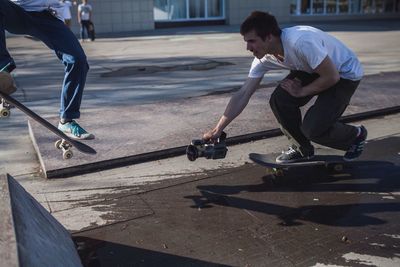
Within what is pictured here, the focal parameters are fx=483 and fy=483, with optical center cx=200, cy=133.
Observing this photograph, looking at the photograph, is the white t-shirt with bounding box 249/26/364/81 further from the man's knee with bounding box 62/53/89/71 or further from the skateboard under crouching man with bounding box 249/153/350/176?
the man's knee with bounding box 62/53/89/71

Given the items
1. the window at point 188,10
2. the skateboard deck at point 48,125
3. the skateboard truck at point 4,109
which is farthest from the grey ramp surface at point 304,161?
the window at point 188,10

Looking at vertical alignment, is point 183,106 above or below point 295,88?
below

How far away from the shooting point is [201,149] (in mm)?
4355

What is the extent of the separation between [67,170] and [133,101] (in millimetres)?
3383

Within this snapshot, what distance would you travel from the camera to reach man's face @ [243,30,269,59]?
3.97 meters

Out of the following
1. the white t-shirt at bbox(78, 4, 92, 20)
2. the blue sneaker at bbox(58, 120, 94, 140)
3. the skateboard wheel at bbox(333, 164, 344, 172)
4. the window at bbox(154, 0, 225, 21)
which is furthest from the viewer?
the window at bbox(154, 0, 225, 21)

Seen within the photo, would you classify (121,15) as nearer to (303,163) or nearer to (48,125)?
(303,163)


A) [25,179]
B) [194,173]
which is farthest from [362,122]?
[25,179]

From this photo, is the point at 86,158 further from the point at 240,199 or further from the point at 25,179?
the point at 240,199

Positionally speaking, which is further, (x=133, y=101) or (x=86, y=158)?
(x=133, y=101)

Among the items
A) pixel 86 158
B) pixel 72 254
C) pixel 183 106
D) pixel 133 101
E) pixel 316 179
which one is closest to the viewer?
pixel 72 254

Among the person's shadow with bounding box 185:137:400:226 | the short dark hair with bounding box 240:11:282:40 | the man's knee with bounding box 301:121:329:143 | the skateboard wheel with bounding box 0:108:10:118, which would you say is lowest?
the person's shadow with bounding box 185:137:400:226

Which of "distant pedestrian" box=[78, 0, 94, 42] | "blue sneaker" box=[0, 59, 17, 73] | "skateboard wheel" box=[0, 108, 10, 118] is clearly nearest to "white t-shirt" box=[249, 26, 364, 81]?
"blue sneaker" box=[0, 59, 17, 73]

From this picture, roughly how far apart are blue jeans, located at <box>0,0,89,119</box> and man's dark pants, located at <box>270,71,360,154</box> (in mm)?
1831
